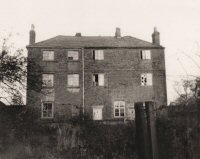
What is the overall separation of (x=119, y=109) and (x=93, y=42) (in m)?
8.12

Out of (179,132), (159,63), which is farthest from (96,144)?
(159,63)

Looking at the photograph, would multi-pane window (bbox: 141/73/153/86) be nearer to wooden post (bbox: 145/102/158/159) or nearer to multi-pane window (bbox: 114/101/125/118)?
multi-pane window (bbox: 114/101/125/118)

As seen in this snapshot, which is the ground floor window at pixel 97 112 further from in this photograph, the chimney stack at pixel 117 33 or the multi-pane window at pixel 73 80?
the chimney stack at pixel 117 33

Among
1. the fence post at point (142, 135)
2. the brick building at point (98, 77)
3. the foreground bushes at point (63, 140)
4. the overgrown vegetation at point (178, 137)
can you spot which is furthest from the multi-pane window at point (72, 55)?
the fence post at point (142, 135)

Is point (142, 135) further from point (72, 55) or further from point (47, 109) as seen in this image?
point (72, 55)

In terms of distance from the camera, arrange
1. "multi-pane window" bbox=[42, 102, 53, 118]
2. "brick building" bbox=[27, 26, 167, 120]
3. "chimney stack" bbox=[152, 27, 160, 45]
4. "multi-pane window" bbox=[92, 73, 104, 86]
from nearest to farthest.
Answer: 1. "multi-pane window" bbox=[42, 102, 53, 118]
2. "brick building" bbox=[27, 26, 167, 120]
3. "multi-pane window" bbox=[92, 73, 104, 86]
4. "chimney stack" bbox=[152, 27, 160, 45]

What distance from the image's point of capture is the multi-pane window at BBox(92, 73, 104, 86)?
36.2 meters

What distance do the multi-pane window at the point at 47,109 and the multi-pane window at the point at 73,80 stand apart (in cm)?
293

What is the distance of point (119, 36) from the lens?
39250mm

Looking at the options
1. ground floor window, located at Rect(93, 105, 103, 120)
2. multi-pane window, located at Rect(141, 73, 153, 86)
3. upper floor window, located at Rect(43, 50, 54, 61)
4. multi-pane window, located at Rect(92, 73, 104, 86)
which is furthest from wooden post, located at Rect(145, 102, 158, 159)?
upper floor window, located at Rect(43, 50, 54, 61)

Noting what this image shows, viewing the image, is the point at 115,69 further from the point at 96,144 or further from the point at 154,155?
the point at 154,155

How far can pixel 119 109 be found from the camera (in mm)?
35812

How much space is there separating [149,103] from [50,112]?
30.3 metres

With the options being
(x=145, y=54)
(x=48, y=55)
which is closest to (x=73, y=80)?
(x=48, y=55)
